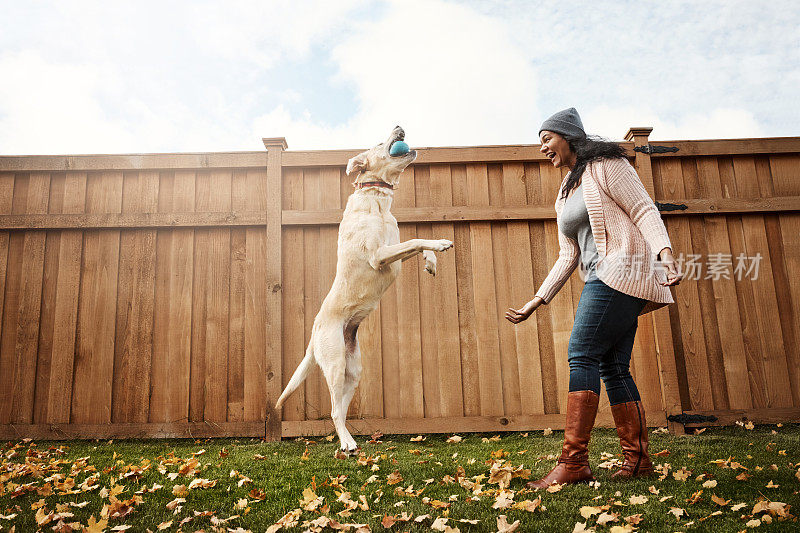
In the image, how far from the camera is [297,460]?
310cm

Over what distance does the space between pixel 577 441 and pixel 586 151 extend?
4.41ft

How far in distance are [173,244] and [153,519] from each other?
9.12ft

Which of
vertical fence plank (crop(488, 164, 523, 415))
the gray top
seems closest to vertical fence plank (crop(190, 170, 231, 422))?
vertical fence plank (crop(488, 164, 523, 415))

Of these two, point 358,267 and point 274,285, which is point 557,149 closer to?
point 358,267

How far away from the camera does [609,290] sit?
2.29 m

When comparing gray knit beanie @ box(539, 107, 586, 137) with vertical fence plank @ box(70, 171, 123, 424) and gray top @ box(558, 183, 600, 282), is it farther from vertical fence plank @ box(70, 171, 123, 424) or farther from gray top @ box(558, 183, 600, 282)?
vertical fence plank @ box(70, 171, 123, 424)

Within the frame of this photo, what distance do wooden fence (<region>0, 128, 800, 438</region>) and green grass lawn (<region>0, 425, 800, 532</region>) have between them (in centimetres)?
63

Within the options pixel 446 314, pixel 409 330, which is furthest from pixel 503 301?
pixel 409 330

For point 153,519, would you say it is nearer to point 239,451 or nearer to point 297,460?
point 297,460

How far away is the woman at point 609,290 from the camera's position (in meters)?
2.26

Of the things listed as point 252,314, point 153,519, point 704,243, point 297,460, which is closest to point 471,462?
point 297,460

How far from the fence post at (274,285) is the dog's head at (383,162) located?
4.08 ft

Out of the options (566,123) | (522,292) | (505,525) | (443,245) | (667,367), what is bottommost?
(505,525)

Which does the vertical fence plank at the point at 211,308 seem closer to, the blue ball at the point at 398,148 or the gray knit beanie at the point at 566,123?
the blue ball at the point at 398,148
